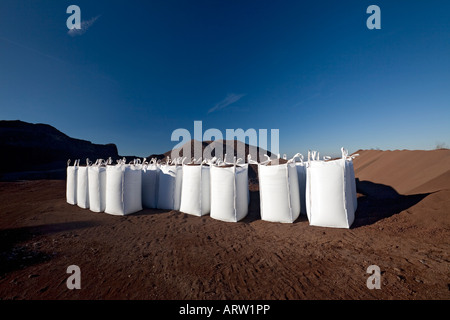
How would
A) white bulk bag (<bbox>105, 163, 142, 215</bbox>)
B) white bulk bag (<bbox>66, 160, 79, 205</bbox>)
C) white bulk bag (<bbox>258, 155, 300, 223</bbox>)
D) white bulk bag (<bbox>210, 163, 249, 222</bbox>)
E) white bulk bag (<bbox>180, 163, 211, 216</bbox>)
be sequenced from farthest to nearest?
white bulk bag (<bbox>66, 160, 79, 205</bbox>), white bulk bag (<bbox>105, 163, 142, 215</bbox>), white bulk bag (<bbox>180, 163, 211, 216</bbox>), white bulk bag (<bbox>210, 163, 249, 222</bbox>), white bulk bag (<bbox>258, 155, 300, 223</bbox>)

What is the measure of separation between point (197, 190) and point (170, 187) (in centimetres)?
90

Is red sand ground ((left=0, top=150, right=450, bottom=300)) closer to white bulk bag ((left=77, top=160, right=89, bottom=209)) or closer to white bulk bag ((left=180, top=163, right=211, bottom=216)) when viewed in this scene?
white bulk bag ((left=180, top=163, right=211, bottom=216))

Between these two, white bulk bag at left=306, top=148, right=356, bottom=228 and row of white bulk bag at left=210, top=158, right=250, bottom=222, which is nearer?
white bulk bag at left=306, top=148, right=356, bottom=228

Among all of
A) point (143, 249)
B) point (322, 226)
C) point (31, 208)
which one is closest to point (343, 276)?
point (322, 226)

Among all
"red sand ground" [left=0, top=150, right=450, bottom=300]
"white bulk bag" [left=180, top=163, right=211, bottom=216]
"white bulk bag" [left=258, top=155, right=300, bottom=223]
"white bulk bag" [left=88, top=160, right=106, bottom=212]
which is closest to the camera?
"red sand ground" [left=0, top=150, right=450, bottom=300]

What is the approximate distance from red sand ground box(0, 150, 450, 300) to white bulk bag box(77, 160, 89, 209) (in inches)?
27.2

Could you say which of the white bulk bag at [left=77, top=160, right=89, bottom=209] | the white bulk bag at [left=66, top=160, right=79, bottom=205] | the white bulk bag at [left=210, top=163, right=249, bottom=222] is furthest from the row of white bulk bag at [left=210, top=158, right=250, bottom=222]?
the white bulk bag at [left=66, top=160, right=79, bottom=205]

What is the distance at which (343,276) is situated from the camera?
70.6 inches

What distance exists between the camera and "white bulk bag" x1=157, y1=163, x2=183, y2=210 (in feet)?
14.3

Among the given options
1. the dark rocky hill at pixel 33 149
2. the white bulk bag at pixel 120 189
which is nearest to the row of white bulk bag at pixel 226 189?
the white bulk bag at pixel 120 189

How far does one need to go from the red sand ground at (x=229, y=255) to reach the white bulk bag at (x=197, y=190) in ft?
0.78

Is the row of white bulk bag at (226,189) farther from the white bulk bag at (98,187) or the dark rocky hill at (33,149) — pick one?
the dark rocky hill at (33,149)

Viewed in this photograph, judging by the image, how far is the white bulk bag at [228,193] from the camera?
11.5 feet
